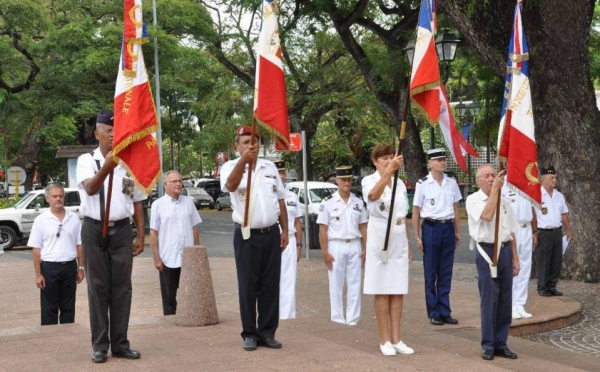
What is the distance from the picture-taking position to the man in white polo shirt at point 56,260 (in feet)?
32.2

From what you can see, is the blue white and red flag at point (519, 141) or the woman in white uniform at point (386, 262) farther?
the blue white and red flag at point (519, 141)

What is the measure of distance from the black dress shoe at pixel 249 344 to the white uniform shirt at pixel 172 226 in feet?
8.56

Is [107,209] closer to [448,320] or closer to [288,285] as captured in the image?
[288,285]

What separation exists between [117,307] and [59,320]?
2706mm

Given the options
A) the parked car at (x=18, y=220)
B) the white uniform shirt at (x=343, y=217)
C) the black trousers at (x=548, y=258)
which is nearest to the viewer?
the white uniform shirt at (x=343, y=217)

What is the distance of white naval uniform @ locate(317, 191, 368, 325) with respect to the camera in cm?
1041

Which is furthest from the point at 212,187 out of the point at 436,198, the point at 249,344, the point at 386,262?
the point at 386,262

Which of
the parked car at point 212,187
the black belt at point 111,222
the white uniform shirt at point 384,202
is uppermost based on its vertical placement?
the parked car at point 212,187

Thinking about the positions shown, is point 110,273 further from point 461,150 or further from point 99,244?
point 461,150

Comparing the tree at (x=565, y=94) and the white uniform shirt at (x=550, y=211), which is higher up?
the tree at (x=565, y=94)

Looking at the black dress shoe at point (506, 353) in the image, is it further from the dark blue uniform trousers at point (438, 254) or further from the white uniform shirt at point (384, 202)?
the dark blue uniform trousers at point (438, 254)

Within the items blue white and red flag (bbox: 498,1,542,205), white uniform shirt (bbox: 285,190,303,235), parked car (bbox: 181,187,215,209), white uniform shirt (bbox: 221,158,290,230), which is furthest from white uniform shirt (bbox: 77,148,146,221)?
parked car (bbox: 181,187,215,209)

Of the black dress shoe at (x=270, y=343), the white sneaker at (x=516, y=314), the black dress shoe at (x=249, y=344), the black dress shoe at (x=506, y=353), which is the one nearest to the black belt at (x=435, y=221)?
the white sneaker at (x=516, y=314)

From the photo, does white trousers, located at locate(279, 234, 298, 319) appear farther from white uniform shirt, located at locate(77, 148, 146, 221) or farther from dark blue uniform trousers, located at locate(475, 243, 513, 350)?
white uniform shirt, located at locate(77, 148, 146, 221)
